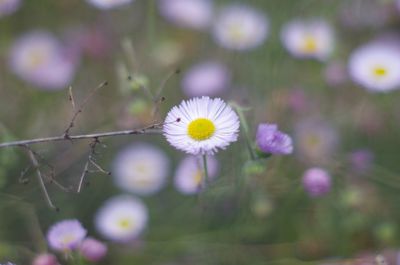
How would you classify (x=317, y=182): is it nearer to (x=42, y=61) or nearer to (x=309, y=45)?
(x=309, y=45)

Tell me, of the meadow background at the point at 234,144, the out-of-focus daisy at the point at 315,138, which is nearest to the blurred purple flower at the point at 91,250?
the meadow background at the point at 234,144

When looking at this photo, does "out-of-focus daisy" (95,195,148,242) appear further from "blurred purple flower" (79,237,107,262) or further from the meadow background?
"blurred purple flower" (79,237,107,262)

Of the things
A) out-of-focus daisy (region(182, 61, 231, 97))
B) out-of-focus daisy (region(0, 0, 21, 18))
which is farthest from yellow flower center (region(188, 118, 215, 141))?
out-of-focus daisy (region(0, 0, 21, 18))

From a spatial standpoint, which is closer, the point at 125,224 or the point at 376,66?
the point at 125,224

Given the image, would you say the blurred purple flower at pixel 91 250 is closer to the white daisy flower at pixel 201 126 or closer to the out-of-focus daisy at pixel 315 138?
the white daisy flower at pixel 201 126

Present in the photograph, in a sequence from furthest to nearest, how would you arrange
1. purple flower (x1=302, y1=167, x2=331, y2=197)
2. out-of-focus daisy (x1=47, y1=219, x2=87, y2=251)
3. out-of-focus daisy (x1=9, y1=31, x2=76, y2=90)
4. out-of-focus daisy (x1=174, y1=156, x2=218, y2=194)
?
1. out-of-focus daisy (x1=9, y1=31, x2=76, y2=90)
2. out-of-focus daisy (x1=174, y1=156, x2=218, y2=194)
3. purple flower (x1=302, y1=167, x2=331, y2=197)
4. out-of-focus daisy (x1=47, y1=219, x2=87, y2=251)

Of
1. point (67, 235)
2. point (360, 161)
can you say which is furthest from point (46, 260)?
point (360, 161)
